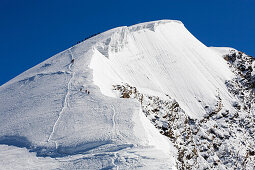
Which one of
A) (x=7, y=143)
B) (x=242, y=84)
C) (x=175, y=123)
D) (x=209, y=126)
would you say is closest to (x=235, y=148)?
(x=209, y=126)

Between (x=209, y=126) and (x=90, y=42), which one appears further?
(x=90, y=42)

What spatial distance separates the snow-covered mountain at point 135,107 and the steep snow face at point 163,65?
113mm

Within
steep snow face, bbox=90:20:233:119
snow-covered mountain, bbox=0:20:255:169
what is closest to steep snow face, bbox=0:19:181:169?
snow-covered mountain, bbox=0:20:255:169

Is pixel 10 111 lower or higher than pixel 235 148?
higher

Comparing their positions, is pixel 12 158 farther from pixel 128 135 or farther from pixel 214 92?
pixel 214 92

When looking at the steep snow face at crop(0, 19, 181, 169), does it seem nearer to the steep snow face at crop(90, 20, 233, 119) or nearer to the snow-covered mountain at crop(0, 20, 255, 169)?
the snow-covered mountain at crop(0, 20, 255, 169)

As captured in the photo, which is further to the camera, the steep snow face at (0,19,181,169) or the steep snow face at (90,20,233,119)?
the steep snow face at (90,20,233,119)

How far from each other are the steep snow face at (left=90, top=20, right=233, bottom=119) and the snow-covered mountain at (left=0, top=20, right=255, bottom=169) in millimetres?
113

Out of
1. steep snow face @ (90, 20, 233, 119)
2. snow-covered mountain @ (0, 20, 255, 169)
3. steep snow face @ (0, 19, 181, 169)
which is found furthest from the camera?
steep snow face @ (90, 20, 233, 119)

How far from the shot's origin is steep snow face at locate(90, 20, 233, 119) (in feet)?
83.3

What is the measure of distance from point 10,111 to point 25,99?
139 centimetres

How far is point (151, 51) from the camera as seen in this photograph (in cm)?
3147

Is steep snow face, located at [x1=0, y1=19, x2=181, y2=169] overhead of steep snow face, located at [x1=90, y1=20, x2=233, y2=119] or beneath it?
beneath

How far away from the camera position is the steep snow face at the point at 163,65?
999 inches
